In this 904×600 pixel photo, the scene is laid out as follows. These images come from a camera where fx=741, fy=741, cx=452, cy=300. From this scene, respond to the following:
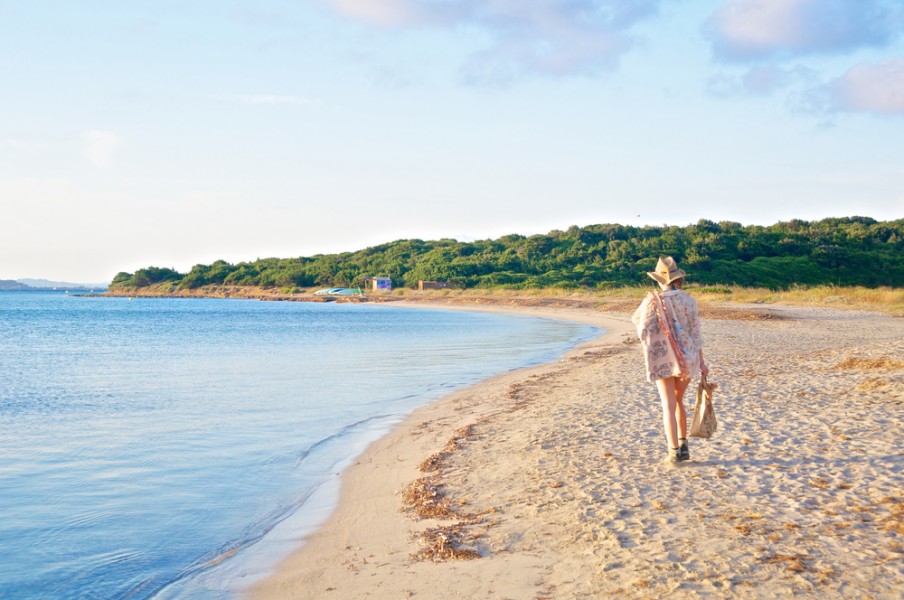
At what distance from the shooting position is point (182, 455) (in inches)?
413

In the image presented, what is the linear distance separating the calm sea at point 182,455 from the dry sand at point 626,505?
723mm

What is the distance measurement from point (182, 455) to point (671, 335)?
7.08 meters

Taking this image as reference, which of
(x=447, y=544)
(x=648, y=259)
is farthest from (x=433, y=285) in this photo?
(x=447, y=544)

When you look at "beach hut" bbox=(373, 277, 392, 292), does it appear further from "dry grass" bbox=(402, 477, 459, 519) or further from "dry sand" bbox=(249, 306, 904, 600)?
"dry grass" bbox=(402, 477, 459, 519)

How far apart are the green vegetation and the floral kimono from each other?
48531 mm

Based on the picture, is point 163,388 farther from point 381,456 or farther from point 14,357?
point 14,357

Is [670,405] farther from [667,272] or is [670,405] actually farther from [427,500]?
[427,500]

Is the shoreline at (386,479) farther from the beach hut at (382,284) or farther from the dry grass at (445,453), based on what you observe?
the beach hut at (382,284)

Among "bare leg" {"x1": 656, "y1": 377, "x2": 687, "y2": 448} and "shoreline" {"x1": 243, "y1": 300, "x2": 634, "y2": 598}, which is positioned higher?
"bare leg" {"x1": 656, "y1": 377, "x2": 687, "y2": 448}

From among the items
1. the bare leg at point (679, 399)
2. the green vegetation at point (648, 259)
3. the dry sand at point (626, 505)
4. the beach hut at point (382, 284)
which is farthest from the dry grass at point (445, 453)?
the beach hut at point (382, 284)

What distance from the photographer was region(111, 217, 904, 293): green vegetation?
3093 inches

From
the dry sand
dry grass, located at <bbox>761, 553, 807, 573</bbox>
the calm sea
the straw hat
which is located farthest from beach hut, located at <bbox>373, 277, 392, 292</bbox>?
dry grass, located at <bbox>761, 553, 807, 573</bbox>

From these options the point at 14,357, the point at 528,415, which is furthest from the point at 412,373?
the point at 14,357

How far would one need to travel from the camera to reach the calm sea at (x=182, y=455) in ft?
20.6
